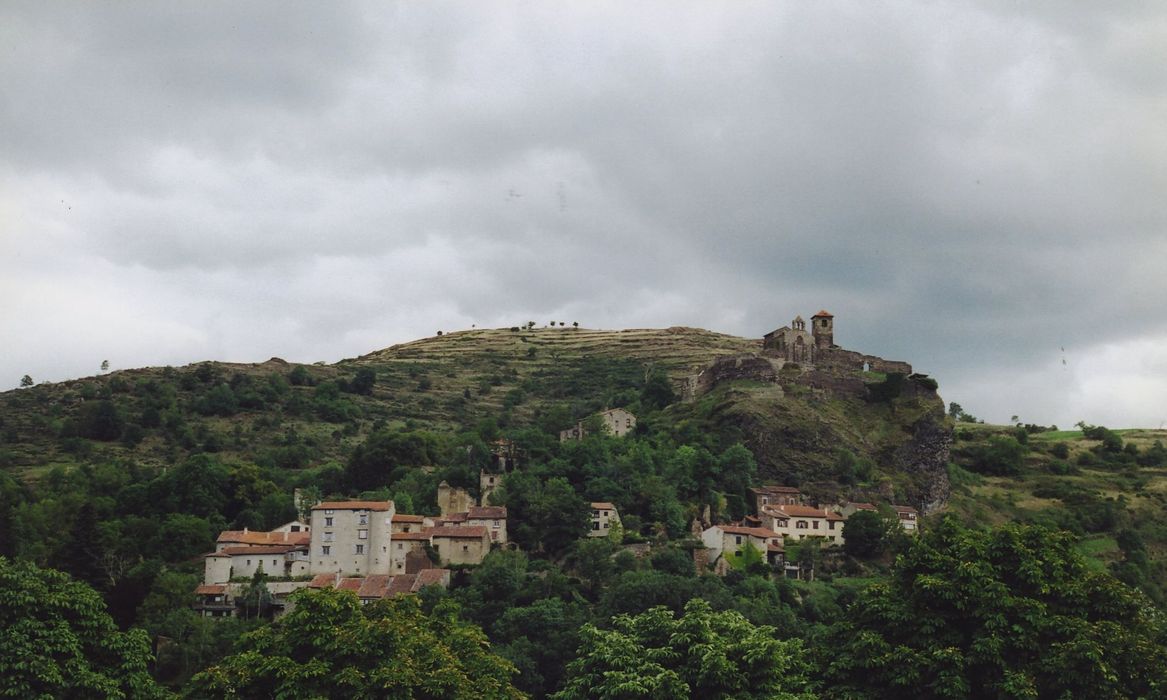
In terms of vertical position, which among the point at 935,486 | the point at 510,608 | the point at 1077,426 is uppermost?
the point at 1077,426

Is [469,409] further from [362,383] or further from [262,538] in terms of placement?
[262,538]

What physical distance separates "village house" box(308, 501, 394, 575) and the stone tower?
54834 millimetres

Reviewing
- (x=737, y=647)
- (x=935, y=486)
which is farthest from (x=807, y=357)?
(x=737, y=647)

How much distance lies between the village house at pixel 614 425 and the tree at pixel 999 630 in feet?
238

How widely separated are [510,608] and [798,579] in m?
22.2

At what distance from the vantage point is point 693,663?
121ft

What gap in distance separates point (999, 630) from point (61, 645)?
2606 centimetres

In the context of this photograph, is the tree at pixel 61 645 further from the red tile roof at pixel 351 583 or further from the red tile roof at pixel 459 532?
the red tile roof at pixel 459 532

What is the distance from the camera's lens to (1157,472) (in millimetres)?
126062

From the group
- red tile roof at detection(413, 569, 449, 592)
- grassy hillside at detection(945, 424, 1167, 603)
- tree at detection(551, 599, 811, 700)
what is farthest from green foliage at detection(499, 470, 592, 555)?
tree at detection(551, 599, 811, 700)

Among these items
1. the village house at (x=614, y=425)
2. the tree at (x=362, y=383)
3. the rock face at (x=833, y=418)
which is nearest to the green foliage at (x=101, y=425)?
the tree at (x=362, y=383)

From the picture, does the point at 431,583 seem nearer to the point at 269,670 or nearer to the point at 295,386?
the point at 269,670

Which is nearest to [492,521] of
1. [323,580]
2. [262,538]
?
[323,580]

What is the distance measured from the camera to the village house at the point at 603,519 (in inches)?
3351
